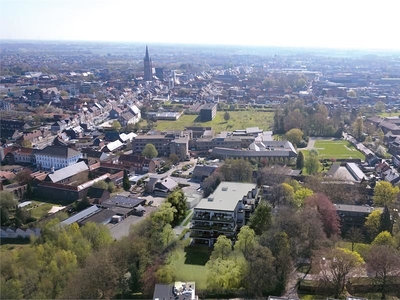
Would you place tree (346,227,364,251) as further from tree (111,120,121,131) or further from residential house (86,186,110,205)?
tree (111,120,121,131)

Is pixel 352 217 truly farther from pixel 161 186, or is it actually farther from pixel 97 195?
pixel 97 195

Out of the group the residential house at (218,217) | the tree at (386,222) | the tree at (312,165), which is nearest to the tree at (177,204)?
the residential house at (218,217)

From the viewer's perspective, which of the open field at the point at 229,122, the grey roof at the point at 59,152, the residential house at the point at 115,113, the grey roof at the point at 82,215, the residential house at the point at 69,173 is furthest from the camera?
the residential house at the point at 115,113

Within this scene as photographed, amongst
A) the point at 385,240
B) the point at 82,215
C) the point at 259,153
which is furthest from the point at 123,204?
the point at 385,240

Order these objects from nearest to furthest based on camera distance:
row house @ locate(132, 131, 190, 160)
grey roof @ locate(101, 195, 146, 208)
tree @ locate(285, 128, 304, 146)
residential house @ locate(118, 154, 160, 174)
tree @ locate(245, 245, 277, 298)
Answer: tree @ locate(245, 245, 277, 298) < grey roof @ locate(101, 195, 146, 208) < residential house @ locate(118, 154, 160, 174) < row house @ locate(132, 131, 190, 160) < tree @ locate(285, 128, 304, 146)

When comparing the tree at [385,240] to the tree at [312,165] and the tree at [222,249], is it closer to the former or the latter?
the tree at [222,249]

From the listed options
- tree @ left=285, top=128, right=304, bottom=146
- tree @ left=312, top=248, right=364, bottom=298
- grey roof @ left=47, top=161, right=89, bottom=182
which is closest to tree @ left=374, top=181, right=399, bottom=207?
tree @ left=312, top=248, right=364, bottom=298
